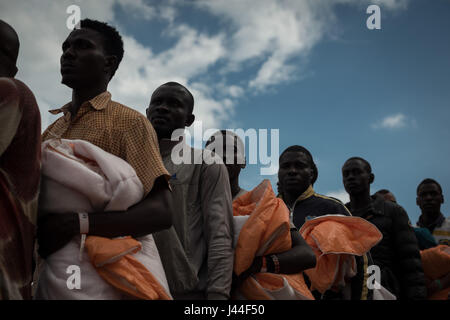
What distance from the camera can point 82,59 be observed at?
7.29ft

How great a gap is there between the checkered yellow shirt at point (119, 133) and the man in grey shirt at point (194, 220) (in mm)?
678

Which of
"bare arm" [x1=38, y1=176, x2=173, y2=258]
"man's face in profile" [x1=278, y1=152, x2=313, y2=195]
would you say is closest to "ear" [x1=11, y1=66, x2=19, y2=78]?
"bare arm" [x1=38, y1=176, x2=173, y2=258]

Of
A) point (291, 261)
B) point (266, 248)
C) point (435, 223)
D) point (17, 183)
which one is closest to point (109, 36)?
point (17, 183)

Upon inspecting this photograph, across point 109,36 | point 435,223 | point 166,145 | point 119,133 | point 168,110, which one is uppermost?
point 109,36

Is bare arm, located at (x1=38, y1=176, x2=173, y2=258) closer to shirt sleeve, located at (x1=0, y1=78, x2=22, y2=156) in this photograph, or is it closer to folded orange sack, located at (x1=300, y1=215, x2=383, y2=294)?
shirt sleeve, located at (x1=0, y1=78, x2=22, y2=156)

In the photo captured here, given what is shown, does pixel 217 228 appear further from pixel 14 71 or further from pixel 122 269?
pixel 14 71

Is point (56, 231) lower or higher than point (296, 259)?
higher

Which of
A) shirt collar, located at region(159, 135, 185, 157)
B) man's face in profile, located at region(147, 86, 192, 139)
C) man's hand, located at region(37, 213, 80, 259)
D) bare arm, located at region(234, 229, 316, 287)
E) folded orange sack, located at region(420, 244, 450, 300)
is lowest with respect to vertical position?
folded orange sack, located at region(420, 244, 450, 300)

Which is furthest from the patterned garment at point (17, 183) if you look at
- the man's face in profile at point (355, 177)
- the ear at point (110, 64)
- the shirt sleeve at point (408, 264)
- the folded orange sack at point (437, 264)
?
the folded orange sack at point (437, 264)

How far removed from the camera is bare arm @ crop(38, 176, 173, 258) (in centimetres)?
161

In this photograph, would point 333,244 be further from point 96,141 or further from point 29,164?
point 29,164

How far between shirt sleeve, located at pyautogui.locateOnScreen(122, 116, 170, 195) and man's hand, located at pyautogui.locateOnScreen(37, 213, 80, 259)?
31 cm

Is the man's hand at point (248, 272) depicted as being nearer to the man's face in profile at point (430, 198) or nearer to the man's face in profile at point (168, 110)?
the man's face in profile at point (168, 110)

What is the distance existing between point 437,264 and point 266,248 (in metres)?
2.87
